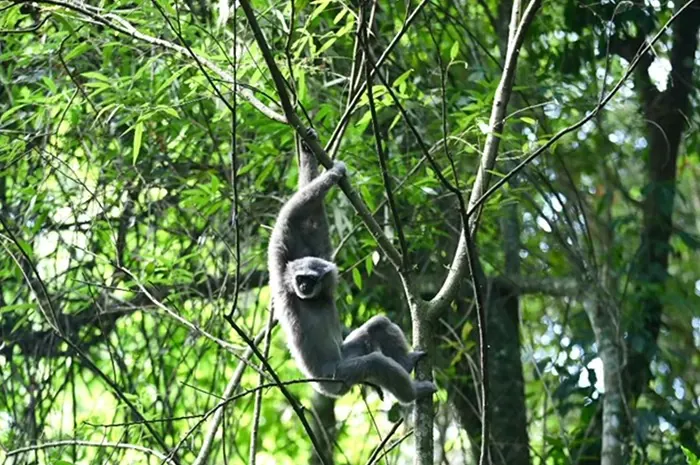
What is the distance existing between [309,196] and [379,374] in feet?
4.10

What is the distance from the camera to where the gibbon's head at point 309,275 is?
627 cm

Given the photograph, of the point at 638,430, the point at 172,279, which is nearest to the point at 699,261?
the point at 638,430

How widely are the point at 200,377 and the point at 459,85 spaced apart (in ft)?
16.9

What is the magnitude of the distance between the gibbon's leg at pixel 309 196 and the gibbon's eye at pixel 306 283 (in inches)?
14.2

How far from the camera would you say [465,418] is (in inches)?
377

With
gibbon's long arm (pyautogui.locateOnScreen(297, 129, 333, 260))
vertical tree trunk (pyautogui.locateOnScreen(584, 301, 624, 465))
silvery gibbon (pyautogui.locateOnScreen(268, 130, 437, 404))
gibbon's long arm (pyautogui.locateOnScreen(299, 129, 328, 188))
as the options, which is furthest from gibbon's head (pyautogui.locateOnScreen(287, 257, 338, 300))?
vertical tree trunk (pyautogui.locateOnScreen(584, 301, 624, 465))

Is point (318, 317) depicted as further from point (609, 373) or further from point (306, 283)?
point (609, 373)

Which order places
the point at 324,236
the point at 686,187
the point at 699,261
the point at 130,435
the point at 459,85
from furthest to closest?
the point at 686,187 → the point at 699,261 → the point at 459,85 → the point at 130,435 → the point at 324,236

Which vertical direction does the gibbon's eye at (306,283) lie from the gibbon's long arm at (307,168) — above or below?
below

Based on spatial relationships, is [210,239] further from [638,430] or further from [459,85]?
[638,430]

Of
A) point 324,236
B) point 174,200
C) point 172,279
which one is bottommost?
point 324,236

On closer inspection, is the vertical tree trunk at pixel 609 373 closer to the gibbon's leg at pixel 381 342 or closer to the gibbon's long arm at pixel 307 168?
the gibbon's leg at pixel 381 342

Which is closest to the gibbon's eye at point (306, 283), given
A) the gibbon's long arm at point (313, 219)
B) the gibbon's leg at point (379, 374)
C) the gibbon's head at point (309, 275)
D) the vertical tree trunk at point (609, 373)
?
the gibbon's head at point (309, 275)

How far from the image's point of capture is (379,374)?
631cm
